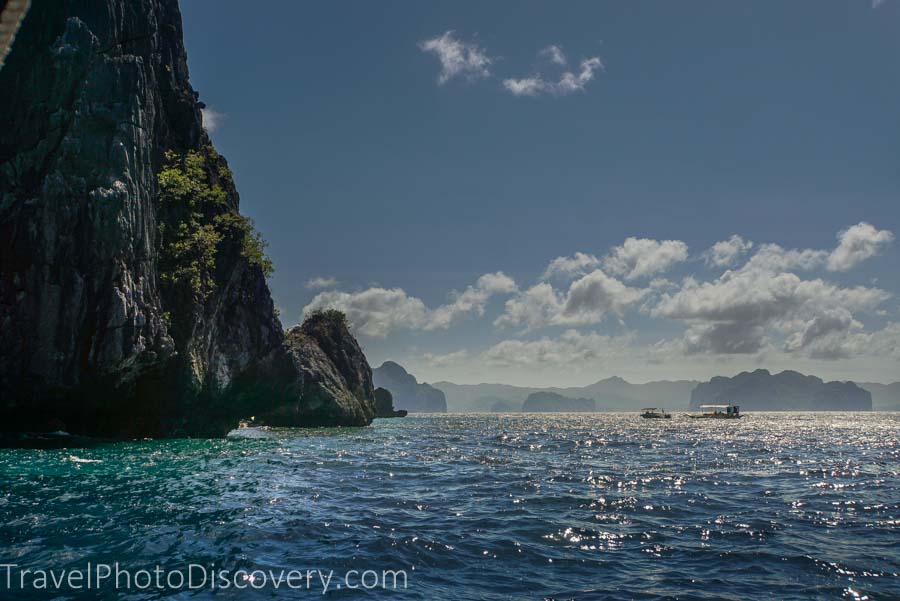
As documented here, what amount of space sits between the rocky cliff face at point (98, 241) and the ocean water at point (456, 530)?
959 cm

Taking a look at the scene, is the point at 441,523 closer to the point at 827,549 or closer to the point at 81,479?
the point at 827,549

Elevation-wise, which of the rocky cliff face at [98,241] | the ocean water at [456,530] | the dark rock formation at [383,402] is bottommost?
the dark rock formation at [383,402]

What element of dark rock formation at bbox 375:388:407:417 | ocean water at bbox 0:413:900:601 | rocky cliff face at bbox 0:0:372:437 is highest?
rocky cliff face at bbox 0:0:372:437

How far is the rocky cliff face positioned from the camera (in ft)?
109

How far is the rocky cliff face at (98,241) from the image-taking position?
33094 mm

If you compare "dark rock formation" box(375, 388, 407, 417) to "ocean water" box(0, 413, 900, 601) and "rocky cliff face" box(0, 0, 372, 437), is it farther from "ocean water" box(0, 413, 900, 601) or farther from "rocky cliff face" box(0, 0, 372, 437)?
"ocean water" box(0, 413, 900, 601)

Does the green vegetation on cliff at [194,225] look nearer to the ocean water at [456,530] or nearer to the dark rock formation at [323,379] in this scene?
the dark rock formation at [323,379]

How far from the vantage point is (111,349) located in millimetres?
34594

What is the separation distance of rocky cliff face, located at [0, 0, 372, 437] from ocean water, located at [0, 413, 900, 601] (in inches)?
378

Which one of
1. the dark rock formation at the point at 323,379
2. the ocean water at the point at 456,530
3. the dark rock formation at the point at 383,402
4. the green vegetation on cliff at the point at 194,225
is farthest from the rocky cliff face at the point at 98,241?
the dark rock formation at the point at 383,402

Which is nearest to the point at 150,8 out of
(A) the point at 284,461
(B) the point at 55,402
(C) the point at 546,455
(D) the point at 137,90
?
(D) the point at 137,90

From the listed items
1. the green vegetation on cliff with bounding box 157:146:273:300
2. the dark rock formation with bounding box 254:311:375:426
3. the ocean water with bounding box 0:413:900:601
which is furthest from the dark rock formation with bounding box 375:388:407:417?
the ocean water with bounding box 0:413:900:601

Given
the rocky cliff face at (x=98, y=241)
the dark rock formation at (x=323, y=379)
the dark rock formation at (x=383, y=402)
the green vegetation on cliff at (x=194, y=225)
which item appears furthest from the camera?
the dark rock formation at (x=383, y=402)

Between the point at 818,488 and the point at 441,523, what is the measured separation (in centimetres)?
1818
